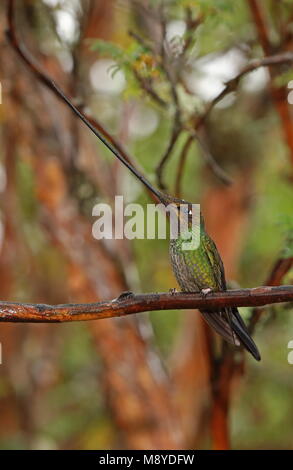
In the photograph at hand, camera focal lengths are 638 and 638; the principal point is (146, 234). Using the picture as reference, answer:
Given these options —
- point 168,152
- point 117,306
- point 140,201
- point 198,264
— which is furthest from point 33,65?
point 140,201

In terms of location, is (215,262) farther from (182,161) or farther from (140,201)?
(140,201)

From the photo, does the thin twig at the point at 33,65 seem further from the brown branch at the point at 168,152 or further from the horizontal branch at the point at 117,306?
the horizontal branch at the point at 117,306

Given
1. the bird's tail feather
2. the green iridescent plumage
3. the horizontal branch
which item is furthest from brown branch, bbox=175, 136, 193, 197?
the horizontal branch

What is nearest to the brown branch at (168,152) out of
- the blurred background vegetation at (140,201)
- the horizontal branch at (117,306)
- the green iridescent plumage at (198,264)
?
the blurred background vegetation at (140,201)

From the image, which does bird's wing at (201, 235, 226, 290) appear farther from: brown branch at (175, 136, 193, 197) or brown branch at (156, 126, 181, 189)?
brown branch at (175, 136, 193, 197)

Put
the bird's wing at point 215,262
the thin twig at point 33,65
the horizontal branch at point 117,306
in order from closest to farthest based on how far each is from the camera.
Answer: the horizontal branch at point 117,306, the bird's wing at point 215,262, the thin twig at point 33,65
